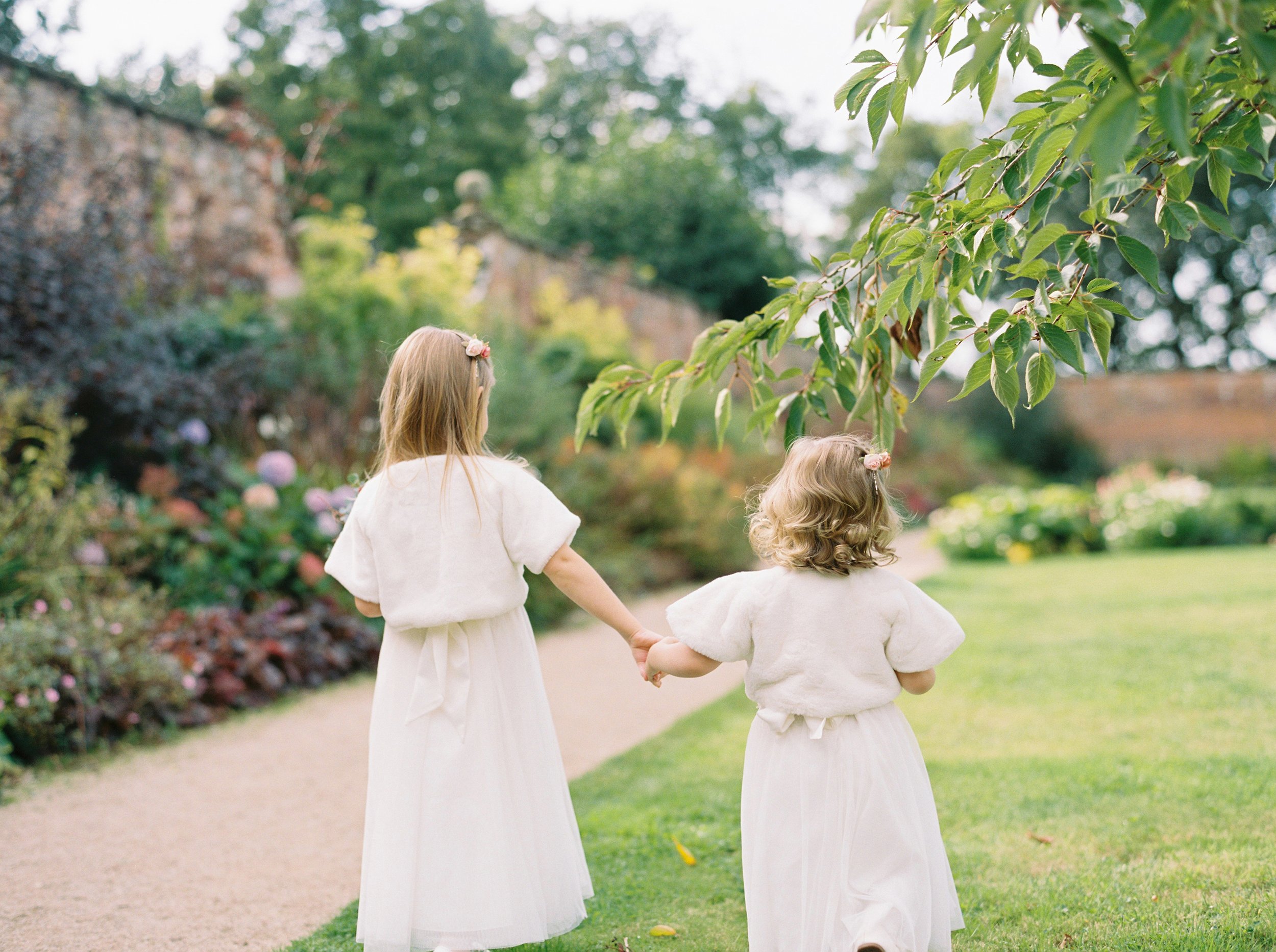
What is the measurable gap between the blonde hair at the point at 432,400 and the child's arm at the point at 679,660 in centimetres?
59

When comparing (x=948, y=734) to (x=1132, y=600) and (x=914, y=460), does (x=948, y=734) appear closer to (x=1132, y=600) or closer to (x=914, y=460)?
(x=1132, y=600)

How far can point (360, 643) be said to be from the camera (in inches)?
230

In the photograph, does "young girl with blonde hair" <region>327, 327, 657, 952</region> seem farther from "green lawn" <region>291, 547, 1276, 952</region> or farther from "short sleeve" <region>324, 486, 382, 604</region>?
"green lawn" <region>291, 547, 1276, 952</region>

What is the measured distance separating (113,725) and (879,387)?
366 cm

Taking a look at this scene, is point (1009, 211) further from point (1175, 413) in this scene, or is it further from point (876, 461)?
point (1175, 413)

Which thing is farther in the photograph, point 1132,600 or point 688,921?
point 1132,600

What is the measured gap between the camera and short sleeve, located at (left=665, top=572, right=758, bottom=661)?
2.10 m

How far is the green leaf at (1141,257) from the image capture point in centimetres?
176

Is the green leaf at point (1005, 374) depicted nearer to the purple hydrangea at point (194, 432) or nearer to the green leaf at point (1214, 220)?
the green leaf at point (1214, 220)

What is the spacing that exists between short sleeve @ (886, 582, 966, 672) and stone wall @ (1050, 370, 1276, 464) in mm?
17963

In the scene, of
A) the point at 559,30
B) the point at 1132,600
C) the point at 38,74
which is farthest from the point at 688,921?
the point at 559,30

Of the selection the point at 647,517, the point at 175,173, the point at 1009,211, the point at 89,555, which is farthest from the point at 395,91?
the point at 1009,211

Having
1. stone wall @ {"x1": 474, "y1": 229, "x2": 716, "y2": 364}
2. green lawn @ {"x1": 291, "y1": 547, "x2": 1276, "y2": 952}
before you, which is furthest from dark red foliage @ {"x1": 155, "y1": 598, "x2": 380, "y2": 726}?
stone wall @ {"x1": 474, "y1": 229, "x2": 716, "y2": 364}

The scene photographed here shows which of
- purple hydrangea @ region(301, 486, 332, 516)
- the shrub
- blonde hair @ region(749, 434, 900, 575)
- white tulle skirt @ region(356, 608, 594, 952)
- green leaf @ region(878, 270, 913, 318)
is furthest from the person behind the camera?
purple hydrangea @ region(301, 486, 332, 516)
